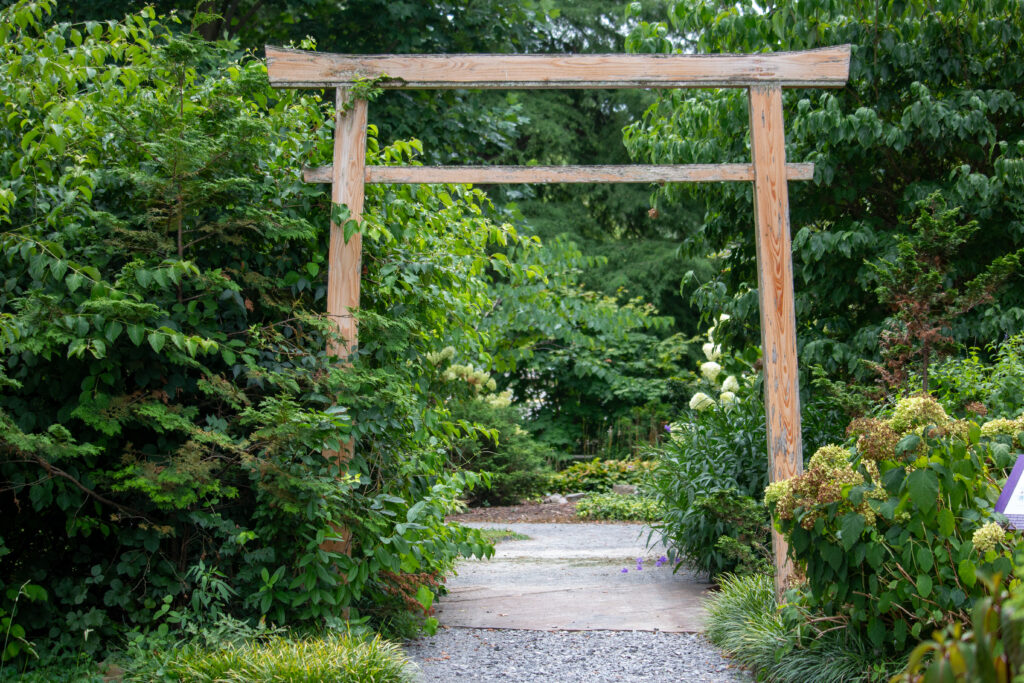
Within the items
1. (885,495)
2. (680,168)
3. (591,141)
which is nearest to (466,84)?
(680,168)

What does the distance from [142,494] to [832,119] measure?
4.26m

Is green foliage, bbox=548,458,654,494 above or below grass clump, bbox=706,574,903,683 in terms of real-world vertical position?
above

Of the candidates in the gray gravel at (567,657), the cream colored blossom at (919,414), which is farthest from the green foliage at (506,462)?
the cream colored blossom at (919,414)

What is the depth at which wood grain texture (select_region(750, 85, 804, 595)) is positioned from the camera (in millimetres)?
4418

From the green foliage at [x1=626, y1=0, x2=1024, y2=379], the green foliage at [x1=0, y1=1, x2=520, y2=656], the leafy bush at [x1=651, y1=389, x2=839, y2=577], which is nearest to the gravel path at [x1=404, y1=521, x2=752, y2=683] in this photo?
the leafy bush at [x1=651, y1=389, x2=839, y2=577]

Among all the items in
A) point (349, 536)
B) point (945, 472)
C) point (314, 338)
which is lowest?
point (349, 536)

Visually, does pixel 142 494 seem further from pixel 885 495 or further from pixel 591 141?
pixel 591 141

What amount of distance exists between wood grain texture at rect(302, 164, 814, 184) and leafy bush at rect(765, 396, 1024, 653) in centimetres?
170

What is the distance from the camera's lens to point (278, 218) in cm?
402

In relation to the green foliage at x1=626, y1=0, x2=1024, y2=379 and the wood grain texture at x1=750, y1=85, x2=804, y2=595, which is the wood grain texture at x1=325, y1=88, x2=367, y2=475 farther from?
the green foliage at x1=626, y1=0, x2=1024, y2=379

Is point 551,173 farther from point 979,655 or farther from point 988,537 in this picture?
point 979,655

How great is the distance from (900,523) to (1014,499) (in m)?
0.37

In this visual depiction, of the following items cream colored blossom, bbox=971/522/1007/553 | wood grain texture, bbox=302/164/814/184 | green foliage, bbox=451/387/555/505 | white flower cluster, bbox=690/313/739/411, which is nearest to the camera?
cream colored blossom, bbox=971/522/1007/553

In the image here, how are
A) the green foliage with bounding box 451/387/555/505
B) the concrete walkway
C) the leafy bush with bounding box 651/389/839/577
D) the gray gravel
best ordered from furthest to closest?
the green foliage with bounding box 451/387/555/505
the leafy bush with bounding box 651/389/839/577
the concrete walkway
the gray gravel
